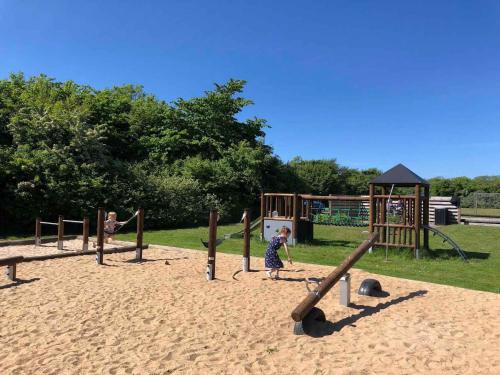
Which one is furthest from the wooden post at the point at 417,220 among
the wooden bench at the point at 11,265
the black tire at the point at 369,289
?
the wooden bench at the point at 11,265

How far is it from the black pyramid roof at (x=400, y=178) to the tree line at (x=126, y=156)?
37.2 feet

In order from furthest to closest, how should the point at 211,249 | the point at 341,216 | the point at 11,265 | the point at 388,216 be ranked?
the point at 341,216
the point at 388,216
the point at 211,249
the point at 11,265

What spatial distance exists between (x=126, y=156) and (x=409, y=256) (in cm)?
2104

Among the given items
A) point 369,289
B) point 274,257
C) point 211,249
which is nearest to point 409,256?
point 369,289

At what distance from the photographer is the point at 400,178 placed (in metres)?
13.0

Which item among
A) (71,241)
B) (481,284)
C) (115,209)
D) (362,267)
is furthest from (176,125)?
(481,284)

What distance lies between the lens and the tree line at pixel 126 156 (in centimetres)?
1755

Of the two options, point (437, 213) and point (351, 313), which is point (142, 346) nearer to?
point (351, 313)

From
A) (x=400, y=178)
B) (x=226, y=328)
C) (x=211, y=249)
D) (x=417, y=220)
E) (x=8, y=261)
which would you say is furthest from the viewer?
(x=400, y=178)

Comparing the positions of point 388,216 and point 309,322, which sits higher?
point 388,216

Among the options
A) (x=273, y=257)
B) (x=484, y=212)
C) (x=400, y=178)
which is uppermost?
(x=400, y=178)

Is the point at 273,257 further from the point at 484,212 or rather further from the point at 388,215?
the point at 484,212

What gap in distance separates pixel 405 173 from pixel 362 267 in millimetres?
4150

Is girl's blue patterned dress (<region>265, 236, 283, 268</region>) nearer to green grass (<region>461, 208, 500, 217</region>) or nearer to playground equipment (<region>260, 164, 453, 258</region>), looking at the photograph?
playground equipment (<region>260, 164, 453, 258</region>)
